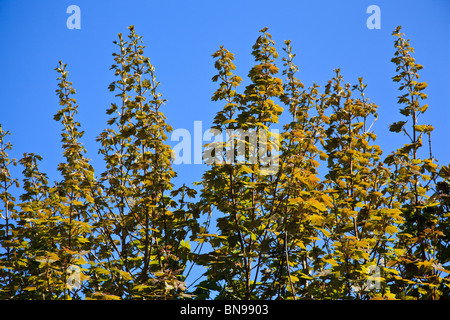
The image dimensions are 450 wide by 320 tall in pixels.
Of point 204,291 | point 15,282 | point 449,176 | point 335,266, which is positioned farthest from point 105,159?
point 449,176

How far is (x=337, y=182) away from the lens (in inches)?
225

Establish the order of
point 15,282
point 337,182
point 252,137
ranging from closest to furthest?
point 252,137 → point 337,182 → point 15,282

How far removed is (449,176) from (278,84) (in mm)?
2622

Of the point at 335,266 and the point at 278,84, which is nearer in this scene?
the point at 335,266

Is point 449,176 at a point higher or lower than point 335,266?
higher

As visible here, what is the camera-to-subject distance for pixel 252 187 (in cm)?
504

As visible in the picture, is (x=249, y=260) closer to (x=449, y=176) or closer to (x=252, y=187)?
(x=252, y=187)

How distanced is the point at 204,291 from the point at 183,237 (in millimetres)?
753

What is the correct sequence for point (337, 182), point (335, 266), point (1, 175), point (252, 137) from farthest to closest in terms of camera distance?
point (1, 175) < point (337, 182) < point (252, 137) < point (335, 266)

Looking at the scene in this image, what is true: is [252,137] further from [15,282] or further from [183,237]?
[15,282]
